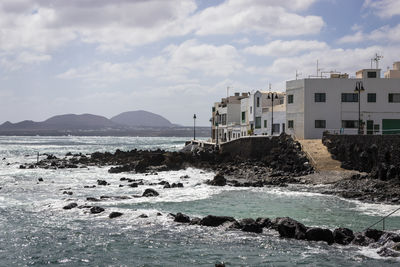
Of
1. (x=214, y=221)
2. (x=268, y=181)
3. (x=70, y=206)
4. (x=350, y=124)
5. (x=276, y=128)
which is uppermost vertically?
(x=350, y=124)

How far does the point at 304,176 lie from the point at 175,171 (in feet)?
46.8

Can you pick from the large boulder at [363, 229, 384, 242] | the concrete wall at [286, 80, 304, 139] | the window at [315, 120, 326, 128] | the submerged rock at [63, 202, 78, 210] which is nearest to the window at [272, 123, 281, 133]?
the concrete wall at [286, 80, 304, 139]

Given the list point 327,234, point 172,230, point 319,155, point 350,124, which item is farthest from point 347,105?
point 172,230

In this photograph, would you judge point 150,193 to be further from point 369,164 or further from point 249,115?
point 249,115

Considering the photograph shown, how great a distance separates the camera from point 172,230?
18.6m

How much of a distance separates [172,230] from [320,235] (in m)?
5.58

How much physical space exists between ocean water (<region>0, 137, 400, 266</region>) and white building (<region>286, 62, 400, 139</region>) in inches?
596

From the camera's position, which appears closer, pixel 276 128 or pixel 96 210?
pixel 96 210

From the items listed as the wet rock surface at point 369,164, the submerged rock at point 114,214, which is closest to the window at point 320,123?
the wet rock surface at point 369,164

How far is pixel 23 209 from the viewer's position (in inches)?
945

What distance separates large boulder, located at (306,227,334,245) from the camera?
1656cm

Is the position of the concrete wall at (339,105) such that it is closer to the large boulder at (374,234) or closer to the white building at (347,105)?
the white building at (347,105)

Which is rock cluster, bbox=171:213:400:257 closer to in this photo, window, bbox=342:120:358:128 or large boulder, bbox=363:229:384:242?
large boulder, bbox=363:229:384:242

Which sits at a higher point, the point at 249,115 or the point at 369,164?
the point at 249,115
